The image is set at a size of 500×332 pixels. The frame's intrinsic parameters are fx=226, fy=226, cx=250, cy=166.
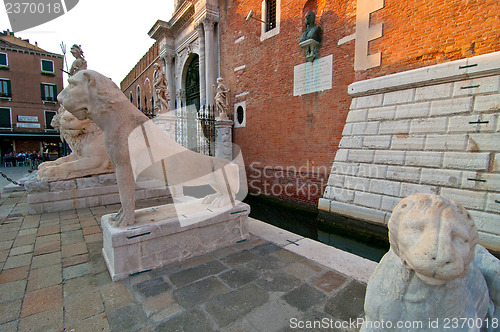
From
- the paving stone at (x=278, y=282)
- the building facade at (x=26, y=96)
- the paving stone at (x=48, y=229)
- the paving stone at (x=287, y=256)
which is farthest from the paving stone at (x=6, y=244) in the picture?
the building facade at (x=26, y=96)

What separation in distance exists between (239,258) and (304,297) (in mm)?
875

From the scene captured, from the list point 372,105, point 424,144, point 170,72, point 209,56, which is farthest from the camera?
point 170,72

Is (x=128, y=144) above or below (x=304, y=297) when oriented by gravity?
above

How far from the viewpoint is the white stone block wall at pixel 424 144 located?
11.8 ft

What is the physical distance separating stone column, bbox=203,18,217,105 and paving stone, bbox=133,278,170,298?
951 centimetres

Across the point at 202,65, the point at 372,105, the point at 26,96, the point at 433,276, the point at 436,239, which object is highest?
the point at 26,96

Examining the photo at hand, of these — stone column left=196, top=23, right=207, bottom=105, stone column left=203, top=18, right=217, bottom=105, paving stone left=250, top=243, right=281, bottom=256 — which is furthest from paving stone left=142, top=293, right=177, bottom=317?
stone column left=196, top=23, right=207, bottom=105

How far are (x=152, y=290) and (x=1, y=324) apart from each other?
1004 millimetres

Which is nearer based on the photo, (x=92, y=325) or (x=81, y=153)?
(x=92, y=325)

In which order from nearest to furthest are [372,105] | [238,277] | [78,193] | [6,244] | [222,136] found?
1. [238,277]
2. [6,244]
3. [78,193]
4. [372,105]
5. [222,136]

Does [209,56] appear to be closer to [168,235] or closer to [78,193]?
[78,193]

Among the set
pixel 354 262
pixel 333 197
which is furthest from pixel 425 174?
pixel 354 262

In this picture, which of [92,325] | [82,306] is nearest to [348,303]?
[92,325]

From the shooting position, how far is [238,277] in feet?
7.25
